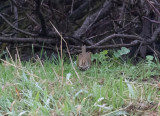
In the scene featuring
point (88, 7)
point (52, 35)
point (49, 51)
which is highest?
point (88, 7)

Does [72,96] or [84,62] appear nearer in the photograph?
[72,96]

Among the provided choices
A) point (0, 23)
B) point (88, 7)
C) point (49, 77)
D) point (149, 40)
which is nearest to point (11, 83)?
point (49, 77)

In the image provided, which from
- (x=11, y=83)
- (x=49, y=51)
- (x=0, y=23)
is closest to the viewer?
(x=11, y=83)

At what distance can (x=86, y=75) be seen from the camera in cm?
417

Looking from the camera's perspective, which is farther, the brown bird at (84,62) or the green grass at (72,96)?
the brown bird at (84,62)

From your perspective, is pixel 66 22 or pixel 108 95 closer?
pixel 108 95

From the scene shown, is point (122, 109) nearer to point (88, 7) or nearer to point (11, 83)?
point (11, 83)

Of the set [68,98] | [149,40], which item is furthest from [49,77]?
[149,40]

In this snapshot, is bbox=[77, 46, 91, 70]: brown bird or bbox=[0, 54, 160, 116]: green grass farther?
bbox=[77, 46, 91, 70]: brown bird

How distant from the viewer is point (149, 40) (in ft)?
17.1

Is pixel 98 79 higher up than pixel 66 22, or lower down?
lower down

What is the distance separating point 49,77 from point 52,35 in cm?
176

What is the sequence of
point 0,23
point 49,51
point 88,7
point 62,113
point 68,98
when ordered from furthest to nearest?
point 0,23 → point 88,7 → point 49,51 → point 68,98 → point 62,113

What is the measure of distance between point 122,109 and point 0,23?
5156mm
